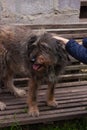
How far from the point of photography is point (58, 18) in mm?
7203

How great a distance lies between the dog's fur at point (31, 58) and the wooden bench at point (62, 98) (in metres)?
0.11

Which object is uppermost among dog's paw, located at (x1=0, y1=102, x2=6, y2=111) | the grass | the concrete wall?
the concrete wall

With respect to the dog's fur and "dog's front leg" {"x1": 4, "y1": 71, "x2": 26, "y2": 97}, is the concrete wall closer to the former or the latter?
the dog's fur

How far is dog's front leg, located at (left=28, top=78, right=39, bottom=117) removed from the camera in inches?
217

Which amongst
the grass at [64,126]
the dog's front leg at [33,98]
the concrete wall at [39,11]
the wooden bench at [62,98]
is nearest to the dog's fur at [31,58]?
the dog's front leg at [33,98]

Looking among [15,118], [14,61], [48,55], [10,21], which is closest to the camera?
[48,55]

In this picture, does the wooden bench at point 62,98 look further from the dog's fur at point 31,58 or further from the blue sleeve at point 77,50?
the blue sleeve at point 77,50

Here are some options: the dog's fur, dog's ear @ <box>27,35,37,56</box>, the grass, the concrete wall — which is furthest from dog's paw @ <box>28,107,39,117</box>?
the concrete wall

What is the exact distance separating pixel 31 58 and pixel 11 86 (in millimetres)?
1163

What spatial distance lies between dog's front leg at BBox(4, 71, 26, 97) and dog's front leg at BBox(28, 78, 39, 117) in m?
0.48

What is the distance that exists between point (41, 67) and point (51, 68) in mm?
199

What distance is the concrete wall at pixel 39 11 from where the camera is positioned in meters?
6.79

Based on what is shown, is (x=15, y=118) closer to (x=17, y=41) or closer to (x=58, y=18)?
(x=17, y=41)

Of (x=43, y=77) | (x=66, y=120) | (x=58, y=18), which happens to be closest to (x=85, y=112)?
(x=66, y=120)
